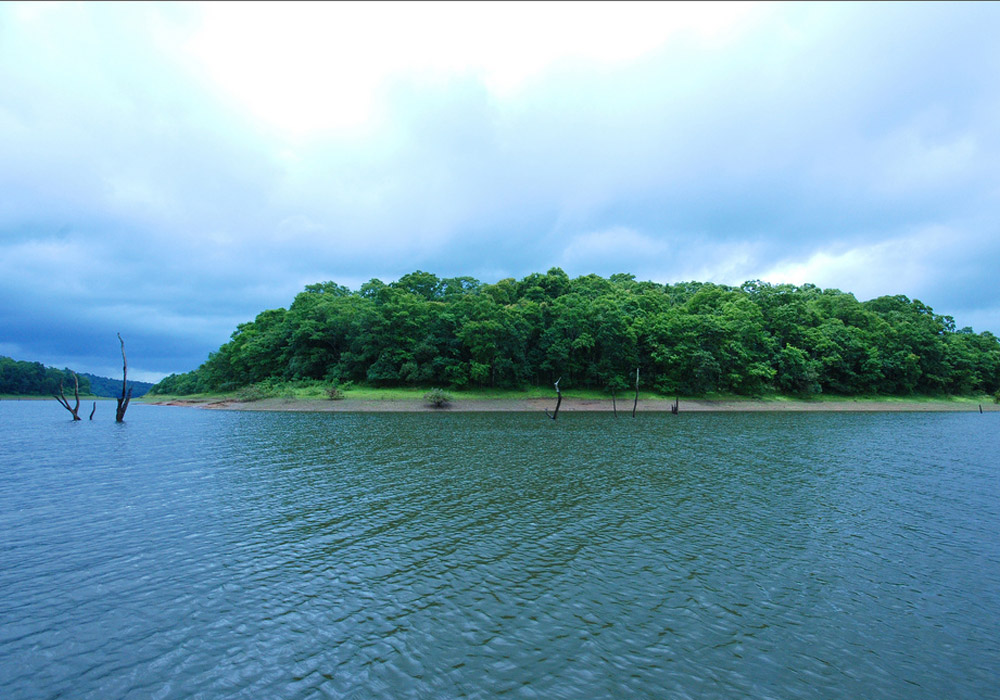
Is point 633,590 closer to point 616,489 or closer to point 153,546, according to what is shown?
point 616,489

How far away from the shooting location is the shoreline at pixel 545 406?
2391 inches

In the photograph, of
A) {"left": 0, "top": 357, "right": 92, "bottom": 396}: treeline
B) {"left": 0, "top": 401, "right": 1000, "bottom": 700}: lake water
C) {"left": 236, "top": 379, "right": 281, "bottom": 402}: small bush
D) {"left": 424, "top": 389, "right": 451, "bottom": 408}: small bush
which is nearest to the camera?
{"left": 0, "top": 401, "right": 1000, "bottom": 700}: lake water

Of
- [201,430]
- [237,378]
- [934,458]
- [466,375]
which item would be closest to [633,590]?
[934,458]

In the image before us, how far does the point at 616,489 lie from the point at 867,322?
10545 centimetres

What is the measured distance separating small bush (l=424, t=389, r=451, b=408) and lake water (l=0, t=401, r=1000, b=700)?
3744 centimetres

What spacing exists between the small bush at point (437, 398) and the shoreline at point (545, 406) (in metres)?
0.65

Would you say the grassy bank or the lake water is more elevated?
the grassy bank

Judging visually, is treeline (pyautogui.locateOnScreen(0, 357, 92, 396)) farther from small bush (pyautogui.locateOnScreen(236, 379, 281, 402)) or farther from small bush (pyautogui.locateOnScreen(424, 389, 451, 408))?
small bush (pyautogui.locateOnScreen(424, 389, 451, 408))

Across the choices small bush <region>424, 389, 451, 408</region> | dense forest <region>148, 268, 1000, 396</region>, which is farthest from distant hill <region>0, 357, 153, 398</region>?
small bush <region>424, 389, 451, 408</region>

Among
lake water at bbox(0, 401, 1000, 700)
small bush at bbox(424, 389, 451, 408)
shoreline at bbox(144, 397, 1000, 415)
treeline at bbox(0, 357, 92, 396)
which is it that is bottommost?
lake water at bbox(0, 401, 1000, 700)

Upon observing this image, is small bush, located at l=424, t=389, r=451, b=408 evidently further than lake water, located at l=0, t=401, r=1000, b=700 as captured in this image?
Yes

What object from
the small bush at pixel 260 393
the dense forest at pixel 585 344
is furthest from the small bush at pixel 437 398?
the small bush at pixel 260 393

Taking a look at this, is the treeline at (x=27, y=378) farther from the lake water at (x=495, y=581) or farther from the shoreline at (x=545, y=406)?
the lake water at (x=495, y=581)

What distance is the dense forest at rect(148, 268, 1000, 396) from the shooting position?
71.1 meters
